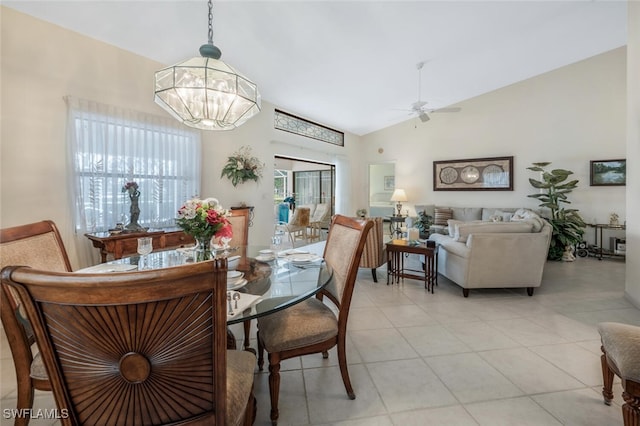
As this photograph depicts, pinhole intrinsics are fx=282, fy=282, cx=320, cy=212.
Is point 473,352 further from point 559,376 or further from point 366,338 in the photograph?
point 366,338

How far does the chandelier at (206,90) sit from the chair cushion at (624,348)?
8.19ft

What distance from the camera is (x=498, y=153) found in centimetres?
630

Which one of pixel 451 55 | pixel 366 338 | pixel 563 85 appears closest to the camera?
pixel 366 338

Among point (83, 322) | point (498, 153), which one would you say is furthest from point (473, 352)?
point (498, 153)

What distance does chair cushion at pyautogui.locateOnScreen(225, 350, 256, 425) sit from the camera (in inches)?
40.8

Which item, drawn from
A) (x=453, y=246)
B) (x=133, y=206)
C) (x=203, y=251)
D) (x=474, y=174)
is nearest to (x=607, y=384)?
(x=453, y=246)

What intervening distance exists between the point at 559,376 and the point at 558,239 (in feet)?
13.8

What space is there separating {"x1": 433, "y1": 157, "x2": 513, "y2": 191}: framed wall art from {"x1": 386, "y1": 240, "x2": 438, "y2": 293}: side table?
347cm

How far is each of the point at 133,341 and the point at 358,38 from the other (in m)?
3.74

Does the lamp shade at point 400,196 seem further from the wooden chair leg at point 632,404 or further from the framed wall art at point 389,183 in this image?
the wooden chair leg at point 632,404

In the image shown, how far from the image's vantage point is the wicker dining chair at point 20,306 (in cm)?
116

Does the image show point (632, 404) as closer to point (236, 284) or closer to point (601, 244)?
point (236, 284)

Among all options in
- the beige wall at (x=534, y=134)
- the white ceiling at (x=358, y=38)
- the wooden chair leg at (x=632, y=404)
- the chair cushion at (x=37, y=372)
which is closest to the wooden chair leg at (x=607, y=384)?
the wooden chair leg at (x=632, y=404)

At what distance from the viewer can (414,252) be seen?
144 inches
